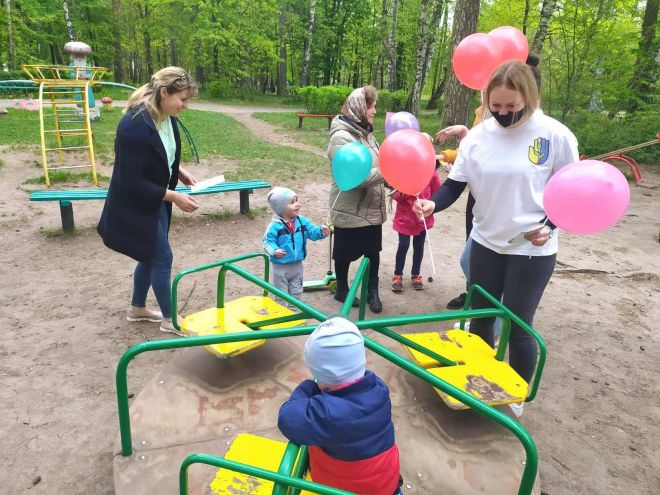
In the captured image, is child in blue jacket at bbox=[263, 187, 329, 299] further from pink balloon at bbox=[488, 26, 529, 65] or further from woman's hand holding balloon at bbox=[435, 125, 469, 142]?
pink balloon at bbox=[488, 26, 529, 65]

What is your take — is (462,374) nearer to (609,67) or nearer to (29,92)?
(609,67)

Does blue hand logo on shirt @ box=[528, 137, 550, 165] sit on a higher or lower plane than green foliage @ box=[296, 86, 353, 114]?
lower

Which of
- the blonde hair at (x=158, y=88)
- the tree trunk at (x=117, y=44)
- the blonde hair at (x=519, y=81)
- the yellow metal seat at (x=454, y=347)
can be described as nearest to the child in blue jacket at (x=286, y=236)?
the blonde hair at (x=158, y=88)

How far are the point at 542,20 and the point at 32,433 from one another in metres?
12.4

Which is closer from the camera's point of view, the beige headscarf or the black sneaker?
the beige headscarf

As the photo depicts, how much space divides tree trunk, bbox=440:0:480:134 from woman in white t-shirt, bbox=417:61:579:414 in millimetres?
7776

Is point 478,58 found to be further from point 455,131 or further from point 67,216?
point 67,216

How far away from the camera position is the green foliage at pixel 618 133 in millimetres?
10914

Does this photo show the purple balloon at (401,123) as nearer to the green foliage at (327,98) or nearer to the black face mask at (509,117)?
the black face mask at (509,117)

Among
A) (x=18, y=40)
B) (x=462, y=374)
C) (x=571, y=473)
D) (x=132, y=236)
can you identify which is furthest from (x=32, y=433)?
(x=18, y=40)

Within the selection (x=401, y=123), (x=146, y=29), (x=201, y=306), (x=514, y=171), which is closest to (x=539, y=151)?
(x=514, y=171)

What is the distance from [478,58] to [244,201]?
12.6 feet

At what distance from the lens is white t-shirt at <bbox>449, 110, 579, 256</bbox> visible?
2223 mm

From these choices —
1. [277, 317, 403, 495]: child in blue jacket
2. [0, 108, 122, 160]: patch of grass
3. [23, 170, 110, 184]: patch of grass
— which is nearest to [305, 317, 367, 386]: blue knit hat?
[277, 317, 403, 495]: child in blue jacket
